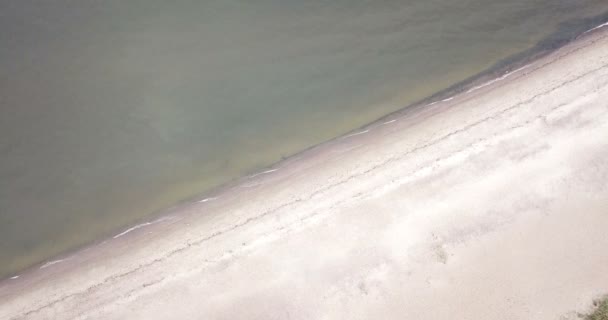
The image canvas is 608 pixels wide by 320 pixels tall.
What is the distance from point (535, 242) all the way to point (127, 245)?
5377 mm

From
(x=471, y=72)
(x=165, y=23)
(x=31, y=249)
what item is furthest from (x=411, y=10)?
(x=31, y=249)

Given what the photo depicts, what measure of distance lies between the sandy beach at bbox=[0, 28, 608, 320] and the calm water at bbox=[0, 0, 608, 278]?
474 mm

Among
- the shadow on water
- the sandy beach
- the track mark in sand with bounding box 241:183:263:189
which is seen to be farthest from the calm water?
the sandy beach

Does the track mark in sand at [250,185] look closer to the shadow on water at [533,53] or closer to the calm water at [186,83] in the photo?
the calm water at [186,83]

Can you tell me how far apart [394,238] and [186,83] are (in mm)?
3723

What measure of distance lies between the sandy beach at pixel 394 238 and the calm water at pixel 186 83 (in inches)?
18.7

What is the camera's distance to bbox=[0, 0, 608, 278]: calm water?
21.8ft

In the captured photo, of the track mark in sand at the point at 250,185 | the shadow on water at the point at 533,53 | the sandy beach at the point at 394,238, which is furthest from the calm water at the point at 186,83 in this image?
the sandy beach at the point at 394,238

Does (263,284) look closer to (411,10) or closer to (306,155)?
(306,155)

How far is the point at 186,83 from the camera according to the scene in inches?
280

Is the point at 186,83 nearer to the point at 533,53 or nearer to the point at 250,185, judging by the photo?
the point at 250,185

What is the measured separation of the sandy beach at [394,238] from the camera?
608cm

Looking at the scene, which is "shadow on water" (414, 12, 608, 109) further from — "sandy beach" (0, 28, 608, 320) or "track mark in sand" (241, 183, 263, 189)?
"track mark in sand" (241, 183, 263, 189)

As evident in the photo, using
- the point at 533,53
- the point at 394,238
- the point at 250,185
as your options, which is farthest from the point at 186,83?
the point at 533,53
